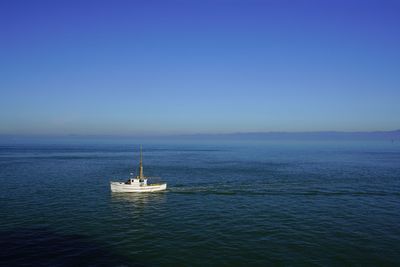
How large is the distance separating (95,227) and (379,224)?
145 feet

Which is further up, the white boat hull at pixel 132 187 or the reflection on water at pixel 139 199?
the white boat hull at pixel 132 187

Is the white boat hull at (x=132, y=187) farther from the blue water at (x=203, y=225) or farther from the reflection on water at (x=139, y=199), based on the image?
the blue water at (x=203, y=225)

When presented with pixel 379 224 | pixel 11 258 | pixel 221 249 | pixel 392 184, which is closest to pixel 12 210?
pixel 11 258

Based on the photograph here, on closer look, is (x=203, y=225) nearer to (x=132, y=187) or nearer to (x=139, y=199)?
(x=139, y=199)

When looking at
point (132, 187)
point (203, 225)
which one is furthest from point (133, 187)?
point (203, 225)

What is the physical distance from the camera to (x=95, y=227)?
4625 centimetres

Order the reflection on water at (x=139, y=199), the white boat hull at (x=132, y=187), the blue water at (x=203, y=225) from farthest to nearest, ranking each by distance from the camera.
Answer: the white boat hull at (x=132, y=187) < the reflection on water at (x=139, y=199) < the blue water at (x=203, y=225)

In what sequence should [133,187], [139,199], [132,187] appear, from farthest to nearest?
[133,187] → [132,187] → [139,199]

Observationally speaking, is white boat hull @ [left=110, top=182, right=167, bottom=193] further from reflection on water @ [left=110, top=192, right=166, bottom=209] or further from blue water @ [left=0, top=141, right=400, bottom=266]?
blue water @ [left=0, top=141, right=400, bottom=266]

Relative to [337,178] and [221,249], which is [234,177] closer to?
[337,178]

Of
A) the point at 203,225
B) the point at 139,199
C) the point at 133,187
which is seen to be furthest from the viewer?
the point at 133,187

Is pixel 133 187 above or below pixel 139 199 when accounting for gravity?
above

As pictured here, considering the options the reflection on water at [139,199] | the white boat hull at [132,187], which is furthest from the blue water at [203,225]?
the white boat hull at [132,187]

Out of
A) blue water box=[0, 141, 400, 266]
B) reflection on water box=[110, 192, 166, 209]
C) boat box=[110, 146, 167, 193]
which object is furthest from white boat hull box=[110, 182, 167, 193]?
blue water box=[0, 141, 400, 266]
